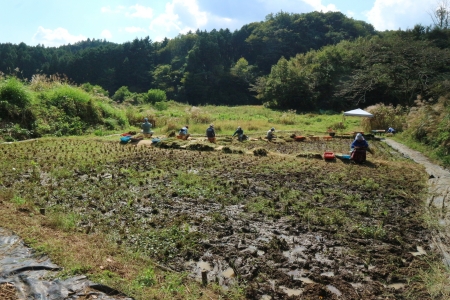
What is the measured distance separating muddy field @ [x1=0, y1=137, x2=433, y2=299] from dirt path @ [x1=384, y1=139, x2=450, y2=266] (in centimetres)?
22

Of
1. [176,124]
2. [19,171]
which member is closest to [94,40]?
[176,124]

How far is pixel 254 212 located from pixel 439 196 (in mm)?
4465

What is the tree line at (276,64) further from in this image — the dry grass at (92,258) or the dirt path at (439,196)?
the dry grass at (92,258)

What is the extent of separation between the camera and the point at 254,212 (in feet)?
20.7

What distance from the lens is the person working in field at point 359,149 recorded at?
442 inches

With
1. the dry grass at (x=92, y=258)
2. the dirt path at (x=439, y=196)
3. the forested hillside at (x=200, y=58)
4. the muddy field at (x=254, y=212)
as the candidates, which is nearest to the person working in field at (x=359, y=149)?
the muddy field at (x=254, y=212)

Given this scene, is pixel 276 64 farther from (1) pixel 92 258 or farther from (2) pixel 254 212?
(1) pixel 92 258

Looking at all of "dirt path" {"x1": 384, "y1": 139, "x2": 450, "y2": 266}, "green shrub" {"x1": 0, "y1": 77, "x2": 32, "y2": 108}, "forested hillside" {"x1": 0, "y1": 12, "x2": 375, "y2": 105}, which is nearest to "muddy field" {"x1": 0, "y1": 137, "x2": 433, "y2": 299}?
"dirt path" {"x1": 384, "y1": 139, "x2": 450, "y2": 266}

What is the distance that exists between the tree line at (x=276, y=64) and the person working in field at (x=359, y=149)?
1486 centimetres

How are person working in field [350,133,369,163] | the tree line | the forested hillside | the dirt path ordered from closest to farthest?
the dirt path < person working in field [350,133,369,163] < the tree line < the forested hillside

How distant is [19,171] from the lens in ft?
27.6

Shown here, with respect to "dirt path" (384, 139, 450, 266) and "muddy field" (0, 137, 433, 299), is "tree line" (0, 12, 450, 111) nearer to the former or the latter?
"dirt path" (384, 139, 450, 266)

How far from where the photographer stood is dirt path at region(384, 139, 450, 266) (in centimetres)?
519

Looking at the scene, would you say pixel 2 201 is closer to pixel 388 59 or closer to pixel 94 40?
pixel 388 59
